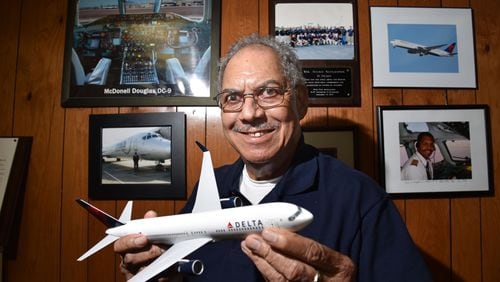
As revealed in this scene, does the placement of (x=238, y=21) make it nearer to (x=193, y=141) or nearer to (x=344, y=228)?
(x=193, y=141)

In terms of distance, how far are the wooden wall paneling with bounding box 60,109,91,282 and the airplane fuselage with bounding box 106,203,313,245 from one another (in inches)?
25.6

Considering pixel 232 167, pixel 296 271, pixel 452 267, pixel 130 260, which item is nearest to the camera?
pixel 296 271

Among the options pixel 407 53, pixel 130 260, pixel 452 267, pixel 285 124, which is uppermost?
pixel 407 53

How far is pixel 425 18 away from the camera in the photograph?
4.77 feet

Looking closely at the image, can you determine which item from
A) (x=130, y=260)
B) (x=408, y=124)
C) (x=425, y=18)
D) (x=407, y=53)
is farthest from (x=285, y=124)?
(x=425, y=18)

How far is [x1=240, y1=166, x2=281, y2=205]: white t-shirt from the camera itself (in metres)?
1.00

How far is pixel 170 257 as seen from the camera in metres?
0.84

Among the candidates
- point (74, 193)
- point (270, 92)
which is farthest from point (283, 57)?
point (74, 193)

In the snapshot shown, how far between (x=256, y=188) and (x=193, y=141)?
54 cm

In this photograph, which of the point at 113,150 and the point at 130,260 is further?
the point at 113,150

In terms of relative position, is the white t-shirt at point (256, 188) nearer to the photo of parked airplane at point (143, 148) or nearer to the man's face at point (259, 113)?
the man's face at point (259, 113)

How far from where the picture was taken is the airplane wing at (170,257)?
0.80 meters

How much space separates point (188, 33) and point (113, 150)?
2.20ft

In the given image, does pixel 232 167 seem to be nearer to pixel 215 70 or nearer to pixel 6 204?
pixel 215 70
